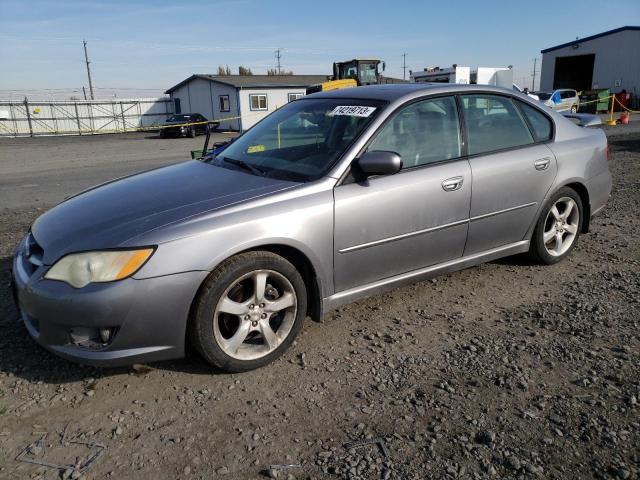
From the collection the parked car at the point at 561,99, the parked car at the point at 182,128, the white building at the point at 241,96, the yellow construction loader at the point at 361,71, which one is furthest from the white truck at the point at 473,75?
the parked car at the point at 182,128

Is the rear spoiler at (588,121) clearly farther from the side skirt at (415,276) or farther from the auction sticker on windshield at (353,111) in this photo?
the auction sticker on windshield at (353,111)

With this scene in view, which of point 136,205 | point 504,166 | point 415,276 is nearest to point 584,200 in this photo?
point 504,166

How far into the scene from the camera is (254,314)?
298cm

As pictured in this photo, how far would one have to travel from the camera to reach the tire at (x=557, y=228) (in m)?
4.36

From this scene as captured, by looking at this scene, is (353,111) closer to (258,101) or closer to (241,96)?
(241,96)

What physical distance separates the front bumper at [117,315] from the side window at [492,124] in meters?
2.34

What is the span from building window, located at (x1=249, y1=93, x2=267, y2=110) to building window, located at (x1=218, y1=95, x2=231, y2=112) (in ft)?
6.07

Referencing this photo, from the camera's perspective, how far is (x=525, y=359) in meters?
3.09

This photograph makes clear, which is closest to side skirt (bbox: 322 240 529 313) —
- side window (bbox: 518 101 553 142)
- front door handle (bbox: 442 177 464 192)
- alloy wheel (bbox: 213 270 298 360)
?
alloy wheel (bbox: 213 270 298 360)

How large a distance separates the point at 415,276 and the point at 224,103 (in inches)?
1332

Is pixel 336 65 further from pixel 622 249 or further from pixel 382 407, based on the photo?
pixel 382 407

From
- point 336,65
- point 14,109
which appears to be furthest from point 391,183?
point 14,109

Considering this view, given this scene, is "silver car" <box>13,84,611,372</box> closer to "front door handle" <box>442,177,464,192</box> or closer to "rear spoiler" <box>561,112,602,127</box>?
"front door handle" <box>442,177,464,192</box>

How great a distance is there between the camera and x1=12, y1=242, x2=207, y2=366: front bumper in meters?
2.58
